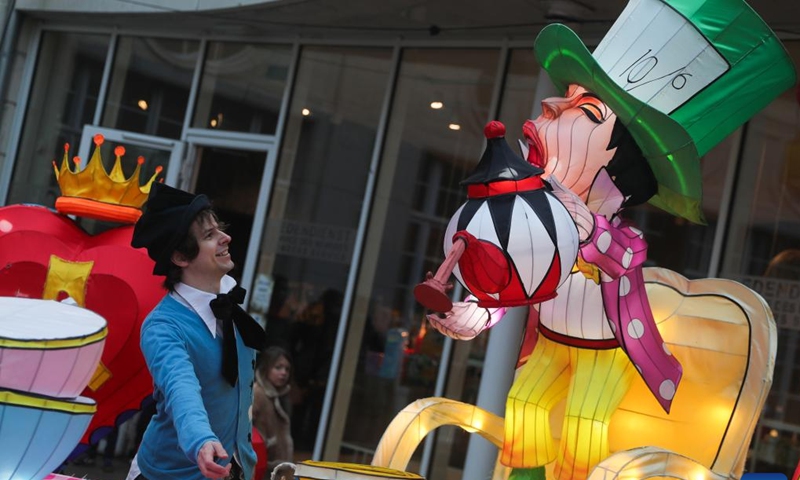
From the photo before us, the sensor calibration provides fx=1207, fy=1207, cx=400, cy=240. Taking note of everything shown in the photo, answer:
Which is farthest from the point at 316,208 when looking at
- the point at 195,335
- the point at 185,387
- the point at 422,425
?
the point at 185,387

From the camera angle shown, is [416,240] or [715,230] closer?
[715,230]

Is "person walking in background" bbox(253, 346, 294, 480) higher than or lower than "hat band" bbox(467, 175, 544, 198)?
lower

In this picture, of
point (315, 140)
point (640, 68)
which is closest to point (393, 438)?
point (640, 68)

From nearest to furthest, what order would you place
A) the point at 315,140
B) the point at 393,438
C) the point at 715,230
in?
the point at 393,438 → the point at 715,230 → the point at 315,140

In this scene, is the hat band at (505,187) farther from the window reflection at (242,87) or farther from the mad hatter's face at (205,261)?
the window reflection at (242,87)

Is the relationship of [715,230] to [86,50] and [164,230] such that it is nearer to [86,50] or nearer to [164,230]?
[164,230]

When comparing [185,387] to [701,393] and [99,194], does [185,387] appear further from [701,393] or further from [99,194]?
[99,194]

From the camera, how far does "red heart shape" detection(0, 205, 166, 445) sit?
5461 millimetres

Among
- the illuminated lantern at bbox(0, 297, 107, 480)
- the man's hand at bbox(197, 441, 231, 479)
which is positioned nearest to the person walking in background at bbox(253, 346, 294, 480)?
the illuminated lantern at bbox(0, 297, 107, 480)

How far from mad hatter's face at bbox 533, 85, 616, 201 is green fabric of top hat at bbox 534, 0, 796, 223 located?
0.30 ft

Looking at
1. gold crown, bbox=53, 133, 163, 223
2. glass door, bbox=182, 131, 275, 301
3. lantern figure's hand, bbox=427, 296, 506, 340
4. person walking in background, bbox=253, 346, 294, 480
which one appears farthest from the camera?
glass door, bbox=182, 131, 275, 301

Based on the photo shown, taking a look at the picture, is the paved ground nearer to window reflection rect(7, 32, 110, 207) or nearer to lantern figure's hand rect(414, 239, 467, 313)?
window reflection rect(7, 32, 110, 207)

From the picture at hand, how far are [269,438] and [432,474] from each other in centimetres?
112

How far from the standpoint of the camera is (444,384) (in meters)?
7.32
